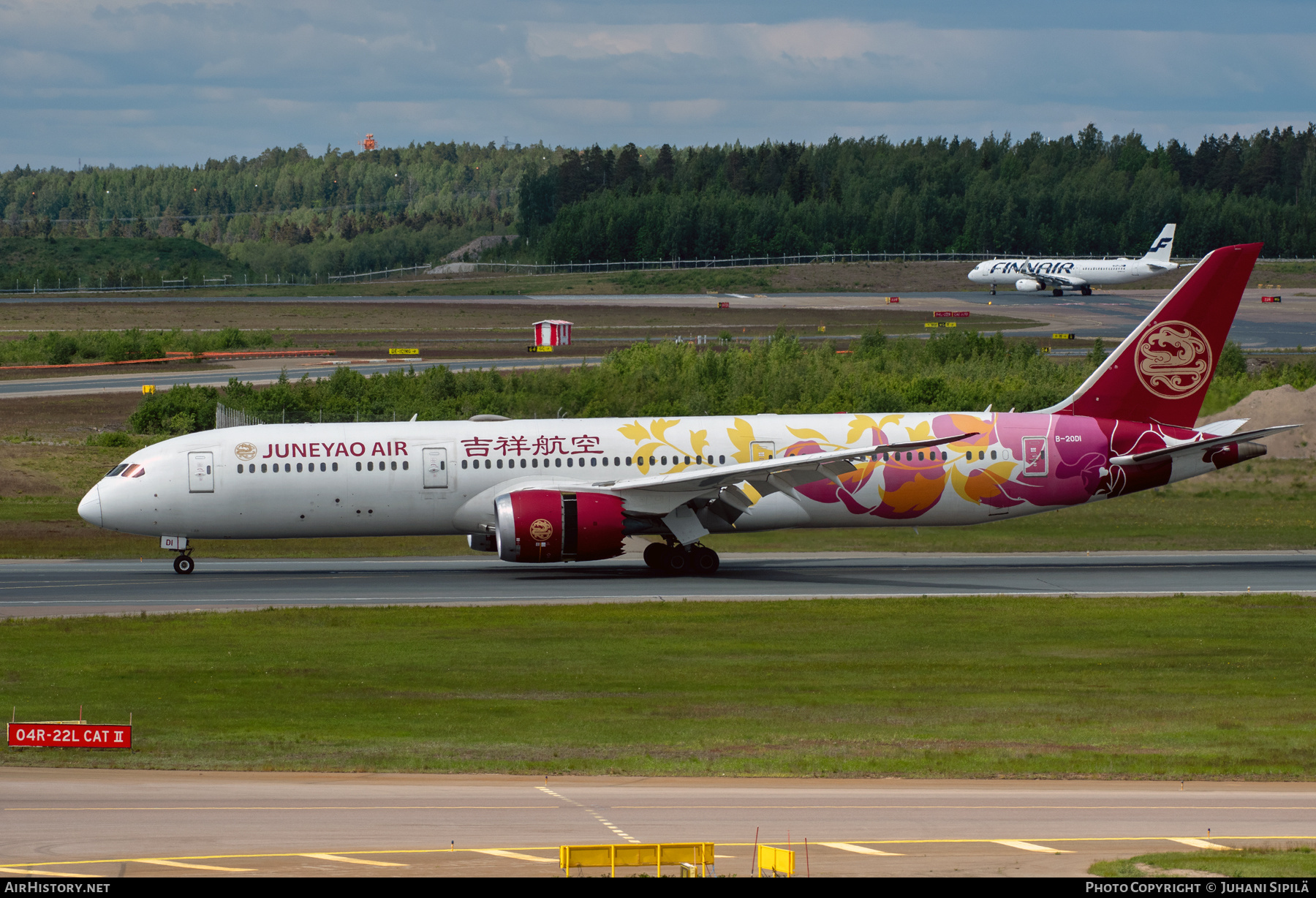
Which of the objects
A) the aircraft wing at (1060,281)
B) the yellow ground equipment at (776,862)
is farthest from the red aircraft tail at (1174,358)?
the aircraft wing at (1060,281)

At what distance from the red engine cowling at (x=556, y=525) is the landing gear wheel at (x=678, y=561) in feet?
8.48

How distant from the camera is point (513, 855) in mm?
15203

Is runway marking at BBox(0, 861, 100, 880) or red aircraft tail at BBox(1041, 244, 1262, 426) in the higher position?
red aircraft tail at BBox(1041, 244, 1262, 426)

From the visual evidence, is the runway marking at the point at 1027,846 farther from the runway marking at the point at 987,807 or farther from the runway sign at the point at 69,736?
the runway sign at the point at 69,736

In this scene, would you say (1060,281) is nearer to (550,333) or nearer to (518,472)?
(550,333)

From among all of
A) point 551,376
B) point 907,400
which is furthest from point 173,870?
point 551,376

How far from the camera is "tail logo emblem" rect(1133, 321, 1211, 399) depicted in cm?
4088

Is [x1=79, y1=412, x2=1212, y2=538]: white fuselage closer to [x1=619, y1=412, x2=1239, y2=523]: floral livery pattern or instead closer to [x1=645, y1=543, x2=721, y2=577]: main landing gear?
[x1=619, y1=412, x2=1239, y2=523]: floral livery pattern

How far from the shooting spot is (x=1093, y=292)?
155m

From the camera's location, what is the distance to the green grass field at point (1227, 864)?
1429cm

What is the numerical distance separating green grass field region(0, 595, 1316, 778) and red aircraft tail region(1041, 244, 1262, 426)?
309 inches


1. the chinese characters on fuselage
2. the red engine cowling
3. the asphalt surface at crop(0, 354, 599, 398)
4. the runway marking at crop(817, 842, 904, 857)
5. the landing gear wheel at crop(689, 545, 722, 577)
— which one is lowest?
the runway marking at crop(817, 842, 904, 857)

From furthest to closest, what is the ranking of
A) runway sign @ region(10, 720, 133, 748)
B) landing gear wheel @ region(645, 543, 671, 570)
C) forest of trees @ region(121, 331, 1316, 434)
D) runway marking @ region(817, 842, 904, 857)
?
forest of trees @ region(121, 331, 1316, 434) < landing gear wheel @ region(645, 543, 671, 570) < runway sign @ region(10, 720, 133, 748) < runway marking @ region(817, 842, 904, 857)

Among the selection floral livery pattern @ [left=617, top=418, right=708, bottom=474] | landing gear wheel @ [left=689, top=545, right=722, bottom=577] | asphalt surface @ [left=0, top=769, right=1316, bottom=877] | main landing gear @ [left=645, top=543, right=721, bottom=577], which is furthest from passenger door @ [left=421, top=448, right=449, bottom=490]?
asphalt surface @ [left=0, top=769, right=1316, bottom=877]
